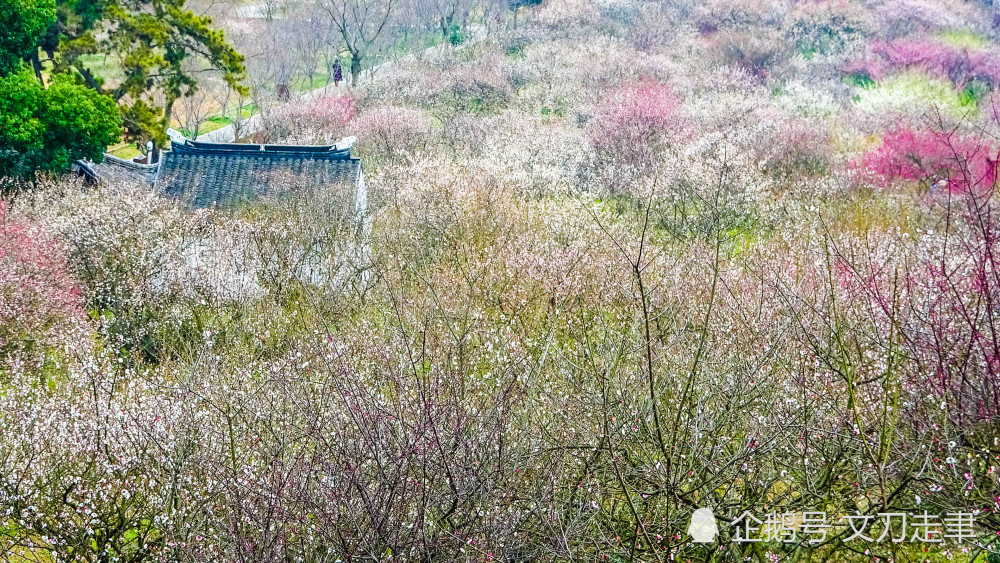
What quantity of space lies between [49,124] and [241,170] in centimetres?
463

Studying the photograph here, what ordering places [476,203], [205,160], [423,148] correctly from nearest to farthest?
1. [476,203]
2. [205,160]
3. [423,148]

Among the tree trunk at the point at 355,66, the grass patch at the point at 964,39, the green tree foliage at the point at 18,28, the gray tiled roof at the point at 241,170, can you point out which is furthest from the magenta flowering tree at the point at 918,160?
the tree trunk at the point at 355,66

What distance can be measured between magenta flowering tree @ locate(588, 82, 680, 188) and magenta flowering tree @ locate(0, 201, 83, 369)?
14444 millimetres

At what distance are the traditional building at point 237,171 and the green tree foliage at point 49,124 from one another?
23.4 inches

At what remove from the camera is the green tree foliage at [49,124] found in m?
18.4

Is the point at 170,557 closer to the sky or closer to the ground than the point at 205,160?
closer to the ground

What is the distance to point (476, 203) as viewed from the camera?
16.5 meters

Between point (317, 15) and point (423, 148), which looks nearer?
point (423, 148)

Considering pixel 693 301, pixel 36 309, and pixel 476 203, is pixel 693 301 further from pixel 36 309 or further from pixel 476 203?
pixel 36 309

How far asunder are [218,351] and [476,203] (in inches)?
268

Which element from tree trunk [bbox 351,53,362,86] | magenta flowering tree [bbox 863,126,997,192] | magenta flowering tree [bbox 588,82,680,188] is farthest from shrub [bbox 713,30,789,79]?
tree trunk [bbox 351,53,362,86]

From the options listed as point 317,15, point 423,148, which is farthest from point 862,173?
point 317,15

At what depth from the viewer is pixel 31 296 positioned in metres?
12.0

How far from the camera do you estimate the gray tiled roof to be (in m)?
18.8
